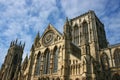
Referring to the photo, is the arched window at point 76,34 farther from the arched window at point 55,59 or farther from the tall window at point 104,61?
the arched window at point 55,59

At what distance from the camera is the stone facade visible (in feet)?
81.1

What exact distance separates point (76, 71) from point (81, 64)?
160 cm

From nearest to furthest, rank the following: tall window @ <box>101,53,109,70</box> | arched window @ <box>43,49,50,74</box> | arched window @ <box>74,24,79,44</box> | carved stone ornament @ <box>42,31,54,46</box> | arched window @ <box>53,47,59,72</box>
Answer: arched window @ <box>53,47,59,72</box>, arched window @ <box>43,49,50,74</box>, carved stone ornament @ <box>42,31,54,46</box>, tall window @ <box>101,53,109,70</box>, arched window @ <box>74,24,79,44</box>

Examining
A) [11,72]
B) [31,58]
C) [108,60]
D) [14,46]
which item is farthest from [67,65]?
[14,46]

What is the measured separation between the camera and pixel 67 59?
27.5 m

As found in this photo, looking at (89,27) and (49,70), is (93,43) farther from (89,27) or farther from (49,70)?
(49,70)

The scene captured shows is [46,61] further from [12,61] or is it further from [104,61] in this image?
[12,61]

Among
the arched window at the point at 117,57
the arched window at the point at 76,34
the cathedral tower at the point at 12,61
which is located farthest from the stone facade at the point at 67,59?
the cathedral tower at the point at 12,61

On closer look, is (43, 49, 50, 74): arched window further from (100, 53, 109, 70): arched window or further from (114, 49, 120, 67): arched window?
(114, 49, 120, 67): arched window

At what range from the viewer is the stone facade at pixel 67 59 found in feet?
81.1

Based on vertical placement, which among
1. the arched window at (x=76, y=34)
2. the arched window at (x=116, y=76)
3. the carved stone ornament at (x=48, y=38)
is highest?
the arched window at (x=76, y=34)

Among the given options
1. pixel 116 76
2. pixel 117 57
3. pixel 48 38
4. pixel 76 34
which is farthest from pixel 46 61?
pixel 76 34

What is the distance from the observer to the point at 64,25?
32188 millimetres

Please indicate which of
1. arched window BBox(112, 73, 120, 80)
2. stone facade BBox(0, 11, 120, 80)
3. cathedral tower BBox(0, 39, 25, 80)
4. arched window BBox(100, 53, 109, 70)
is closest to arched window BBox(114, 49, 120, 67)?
stone facade BBox(0, 11, 120, 80)
